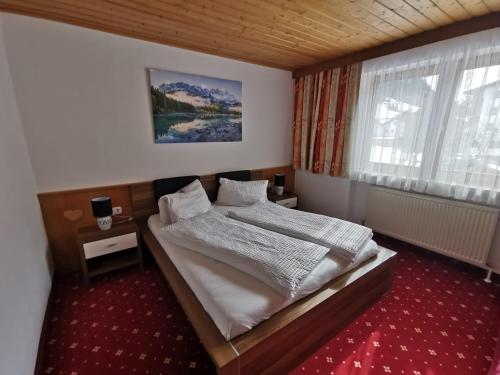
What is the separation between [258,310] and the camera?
1251 mm

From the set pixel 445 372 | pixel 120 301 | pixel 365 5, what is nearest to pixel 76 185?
pixel 120 301

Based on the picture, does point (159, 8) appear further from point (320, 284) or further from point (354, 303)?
point (354, 303)

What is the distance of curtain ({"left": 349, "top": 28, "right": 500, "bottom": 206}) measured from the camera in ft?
6.71

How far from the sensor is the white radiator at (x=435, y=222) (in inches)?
86.9

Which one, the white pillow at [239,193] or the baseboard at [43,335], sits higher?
the white pillow at [239,193]

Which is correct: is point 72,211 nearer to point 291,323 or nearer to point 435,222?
point 291,323

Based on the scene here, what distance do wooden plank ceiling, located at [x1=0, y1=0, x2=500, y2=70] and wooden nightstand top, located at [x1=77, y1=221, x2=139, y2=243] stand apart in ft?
6.10

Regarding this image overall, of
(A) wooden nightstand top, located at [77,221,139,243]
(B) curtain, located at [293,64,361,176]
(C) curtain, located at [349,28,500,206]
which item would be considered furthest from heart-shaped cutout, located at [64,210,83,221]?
(C) curtain, located at [349,28,500,206]

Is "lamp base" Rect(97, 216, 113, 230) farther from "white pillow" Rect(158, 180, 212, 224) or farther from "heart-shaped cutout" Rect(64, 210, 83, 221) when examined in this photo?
"white pillow" Rect(158, 180, 212, 224)

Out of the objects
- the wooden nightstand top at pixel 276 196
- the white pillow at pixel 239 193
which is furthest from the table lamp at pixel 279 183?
the white pillow at pixel 239 193

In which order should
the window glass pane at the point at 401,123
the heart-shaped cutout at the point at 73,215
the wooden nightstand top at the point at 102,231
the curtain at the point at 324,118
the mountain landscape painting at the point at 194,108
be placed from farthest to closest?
the curtain at the point at 324,118 → the mountain landscape painting at the point at 194,108 → the window glass pane at the point at 401,123 → the heart-shaped cutout at the point at 73,215 → the wooden nightstand top at the point at 102,231

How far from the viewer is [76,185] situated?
89.7 inches

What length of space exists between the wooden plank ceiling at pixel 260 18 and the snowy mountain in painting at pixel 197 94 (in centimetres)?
43

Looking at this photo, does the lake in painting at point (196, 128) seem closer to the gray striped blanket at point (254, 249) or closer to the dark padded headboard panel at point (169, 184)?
the dark padded headboard panel at point (169, 184)
